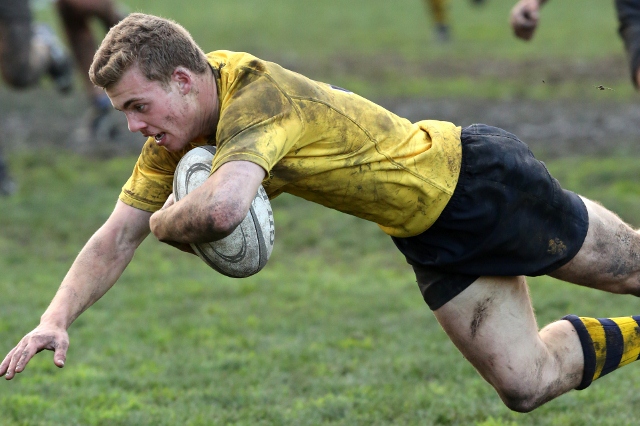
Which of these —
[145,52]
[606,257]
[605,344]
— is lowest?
[605,344]

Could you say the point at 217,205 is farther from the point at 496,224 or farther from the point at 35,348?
the point at 496,224

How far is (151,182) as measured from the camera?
3.94 metres

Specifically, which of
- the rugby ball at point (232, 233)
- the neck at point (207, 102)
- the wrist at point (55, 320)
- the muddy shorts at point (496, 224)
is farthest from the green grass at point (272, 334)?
the neck at point (207, 102)

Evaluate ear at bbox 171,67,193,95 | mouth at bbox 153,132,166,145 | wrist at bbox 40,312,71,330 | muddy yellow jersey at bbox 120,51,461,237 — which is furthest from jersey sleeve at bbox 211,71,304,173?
wrist at bbox 40,312,71,330

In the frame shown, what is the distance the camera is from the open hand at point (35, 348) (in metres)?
3.39

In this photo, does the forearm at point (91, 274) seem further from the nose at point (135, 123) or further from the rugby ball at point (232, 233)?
the nose at point (135, 123)

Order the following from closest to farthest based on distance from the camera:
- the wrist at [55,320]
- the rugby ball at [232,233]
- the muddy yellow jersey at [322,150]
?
the muddy yellow jersey at [322,150], the rugby ball at [232,233], the wrist at [55,320]

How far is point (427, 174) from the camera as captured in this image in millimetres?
3760

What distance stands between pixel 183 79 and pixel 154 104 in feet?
0.46

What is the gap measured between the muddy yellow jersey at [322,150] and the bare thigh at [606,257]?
2.27 ft

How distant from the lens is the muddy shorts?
385 cm

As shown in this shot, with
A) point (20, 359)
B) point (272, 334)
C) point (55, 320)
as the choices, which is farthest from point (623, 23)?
point (20, 359)

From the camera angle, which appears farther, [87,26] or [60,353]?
[87,26]

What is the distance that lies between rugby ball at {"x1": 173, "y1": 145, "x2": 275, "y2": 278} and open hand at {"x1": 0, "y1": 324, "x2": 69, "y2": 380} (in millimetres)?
617
